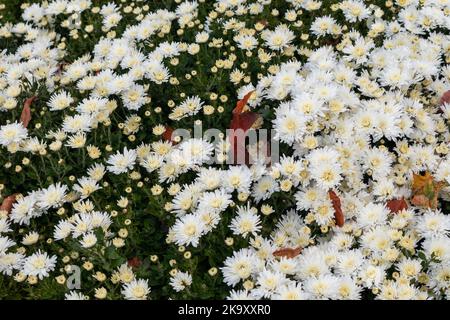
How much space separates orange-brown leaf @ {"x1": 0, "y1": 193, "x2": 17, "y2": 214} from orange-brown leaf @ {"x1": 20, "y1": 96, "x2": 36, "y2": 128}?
1.68ft

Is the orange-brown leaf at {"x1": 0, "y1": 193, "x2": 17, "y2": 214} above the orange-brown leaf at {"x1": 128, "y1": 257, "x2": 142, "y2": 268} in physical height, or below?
above

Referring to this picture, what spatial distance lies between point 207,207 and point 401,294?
0.94 m

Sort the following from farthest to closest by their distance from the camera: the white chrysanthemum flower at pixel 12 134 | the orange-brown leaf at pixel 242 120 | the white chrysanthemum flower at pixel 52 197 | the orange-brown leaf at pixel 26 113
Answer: the orange-brown leaf at pixel 26 113 → the white chrysanthemum flower at pixel 12 134 → the orange-brown leaf at pixel 242 120 → the white chrysanthemum flower at pixel 52 197

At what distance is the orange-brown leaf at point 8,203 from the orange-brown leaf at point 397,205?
200 centimetres

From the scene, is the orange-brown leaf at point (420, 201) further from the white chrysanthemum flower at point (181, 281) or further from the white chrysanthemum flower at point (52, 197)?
the white chrysanthemum flower at point (52, 197)

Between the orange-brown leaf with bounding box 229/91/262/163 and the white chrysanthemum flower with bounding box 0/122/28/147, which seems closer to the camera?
the orange-brown leaf with bounding box 229/91/262/163

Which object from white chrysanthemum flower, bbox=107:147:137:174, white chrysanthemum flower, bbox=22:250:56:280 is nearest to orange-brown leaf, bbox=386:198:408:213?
white chrysanthemum flower, bbox=107:147:137:174

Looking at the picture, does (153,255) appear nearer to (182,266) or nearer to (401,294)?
(182,266)

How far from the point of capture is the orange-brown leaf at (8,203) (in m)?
3.39

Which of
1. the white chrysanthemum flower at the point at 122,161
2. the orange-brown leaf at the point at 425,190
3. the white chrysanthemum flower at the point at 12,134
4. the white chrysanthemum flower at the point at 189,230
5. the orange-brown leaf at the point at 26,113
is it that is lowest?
the white chrysanthemum flower at the point at 189,230

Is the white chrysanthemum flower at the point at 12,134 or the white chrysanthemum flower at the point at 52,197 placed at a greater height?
the white chrysanthemum flower at the point at 12,134

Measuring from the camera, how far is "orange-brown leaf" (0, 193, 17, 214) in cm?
339

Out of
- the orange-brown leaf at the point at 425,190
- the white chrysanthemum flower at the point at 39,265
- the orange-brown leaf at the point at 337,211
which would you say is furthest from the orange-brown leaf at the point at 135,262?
the orange-brown leaf at the point at 425,190

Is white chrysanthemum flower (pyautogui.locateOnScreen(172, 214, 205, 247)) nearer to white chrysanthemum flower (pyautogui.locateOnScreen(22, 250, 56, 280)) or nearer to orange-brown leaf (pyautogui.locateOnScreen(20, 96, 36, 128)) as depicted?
white chrysanthemum flower (pyautogui.locateOnScreen(22, 250, 56, 280))
